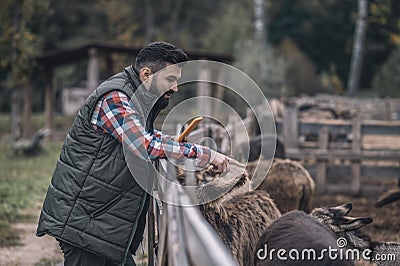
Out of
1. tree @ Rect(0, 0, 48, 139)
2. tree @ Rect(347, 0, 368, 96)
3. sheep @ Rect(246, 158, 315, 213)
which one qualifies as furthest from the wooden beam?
sheep @ Rect(246, 158, 315, 213)

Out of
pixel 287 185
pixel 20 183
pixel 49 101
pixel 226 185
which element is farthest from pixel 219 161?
pixel 49 101

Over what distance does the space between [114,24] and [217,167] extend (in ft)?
148

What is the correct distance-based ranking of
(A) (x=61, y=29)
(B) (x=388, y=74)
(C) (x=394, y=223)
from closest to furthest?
1. (C) (x=394, y=223)
2. (B) (x=388, y=74)
3. (A) (x=61, y=29)

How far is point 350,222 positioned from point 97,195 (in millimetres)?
1918

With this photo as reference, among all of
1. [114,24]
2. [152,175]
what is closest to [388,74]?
[114,24]

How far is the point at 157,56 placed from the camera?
4.13 m

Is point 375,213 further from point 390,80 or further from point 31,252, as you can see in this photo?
point 390,80

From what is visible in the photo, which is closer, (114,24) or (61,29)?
(61,29)

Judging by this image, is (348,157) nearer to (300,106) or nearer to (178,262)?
(300,106)

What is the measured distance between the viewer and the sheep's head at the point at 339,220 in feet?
16.3

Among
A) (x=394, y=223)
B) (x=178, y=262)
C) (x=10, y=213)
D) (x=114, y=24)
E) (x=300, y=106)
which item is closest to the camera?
(x=178, y=262)

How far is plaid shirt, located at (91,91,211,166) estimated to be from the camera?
395 cm

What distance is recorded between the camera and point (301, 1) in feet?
167

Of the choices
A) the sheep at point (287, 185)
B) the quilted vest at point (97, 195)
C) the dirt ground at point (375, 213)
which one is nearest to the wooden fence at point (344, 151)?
the dirt ground at point (375, 213)
